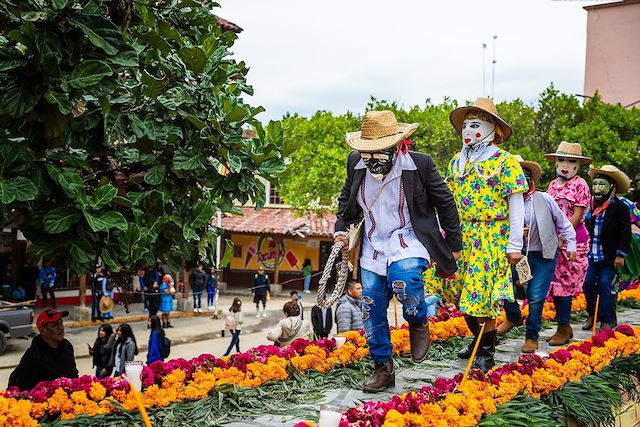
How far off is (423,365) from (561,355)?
3.45 feet

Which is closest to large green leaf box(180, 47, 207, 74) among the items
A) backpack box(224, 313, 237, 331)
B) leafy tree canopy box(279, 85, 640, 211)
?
backpack box(224, 313, 237, 331)

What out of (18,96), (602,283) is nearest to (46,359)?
(18,96)

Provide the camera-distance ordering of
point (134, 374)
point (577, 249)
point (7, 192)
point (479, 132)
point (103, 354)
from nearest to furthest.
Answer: point (7, 192) → point (134, 374) → point (479, 132) → point (577, 249) → point (103, 354)

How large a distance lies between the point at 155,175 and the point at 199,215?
12.8 inches

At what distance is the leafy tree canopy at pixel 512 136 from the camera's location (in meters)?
20.2

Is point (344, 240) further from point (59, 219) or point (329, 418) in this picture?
point (59, 219)

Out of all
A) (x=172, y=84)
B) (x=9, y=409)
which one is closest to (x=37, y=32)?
(x=172, y=84)

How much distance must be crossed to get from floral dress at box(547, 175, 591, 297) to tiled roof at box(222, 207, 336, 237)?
21.7m

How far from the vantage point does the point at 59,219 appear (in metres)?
3.15

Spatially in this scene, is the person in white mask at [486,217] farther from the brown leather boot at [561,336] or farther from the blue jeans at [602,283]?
the blue jeans at [602,283]

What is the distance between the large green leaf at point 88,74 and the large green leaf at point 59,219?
0.58m

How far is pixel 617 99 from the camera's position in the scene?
2656 centimetres

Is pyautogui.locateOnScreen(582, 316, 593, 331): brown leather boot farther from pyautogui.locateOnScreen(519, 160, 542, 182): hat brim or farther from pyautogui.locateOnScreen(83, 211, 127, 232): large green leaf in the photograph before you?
pyautogui.locateOnScreen(83, 211, 127, 232): large green leaf

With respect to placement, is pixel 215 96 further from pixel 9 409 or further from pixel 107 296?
pixel 107 296
